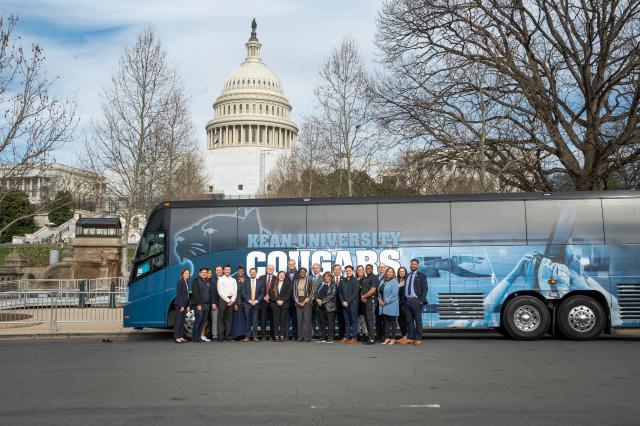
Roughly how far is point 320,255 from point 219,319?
9.02 ft

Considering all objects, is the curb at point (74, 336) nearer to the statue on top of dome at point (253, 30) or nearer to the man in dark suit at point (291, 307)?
the man in dark suit at point (291, 307)

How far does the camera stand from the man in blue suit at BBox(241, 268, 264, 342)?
1511 centimetres

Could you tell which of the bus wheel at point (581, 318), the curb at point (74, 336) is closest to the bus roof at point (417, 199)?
the bus wheel at point (581, 318)

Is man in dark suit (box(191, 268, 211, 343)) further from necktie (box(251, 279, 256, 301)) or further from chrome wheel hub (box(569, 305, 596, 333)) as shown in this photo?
chrome wheel hub (box(569, 305, 596, 333))

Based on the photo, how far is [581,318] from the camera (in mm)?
14766

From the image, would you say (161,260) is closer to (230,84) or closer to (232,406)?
(232,406)

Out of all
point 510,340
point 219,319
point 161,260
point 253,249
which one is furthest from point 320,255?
point 510,340

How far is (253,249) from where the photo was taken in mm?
15820

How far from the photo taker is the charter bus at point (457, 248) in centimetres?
1476

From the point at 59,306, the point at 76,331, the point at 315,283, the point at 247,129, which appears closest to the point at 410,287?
the point at 315,283

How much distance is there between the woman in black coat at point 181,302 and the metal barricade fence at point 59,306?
412 centimetres

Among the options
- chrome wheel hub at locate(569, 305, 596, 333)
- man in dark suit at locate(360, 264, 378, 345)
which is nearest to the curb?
man in dark suit at locate(360, 264, 378, 345)

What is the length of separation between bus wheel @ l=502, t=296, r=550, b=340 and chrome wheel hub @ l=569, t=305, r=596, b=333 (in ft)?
1.78

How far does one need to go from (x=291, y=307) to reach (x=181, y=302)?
8.24 feet
